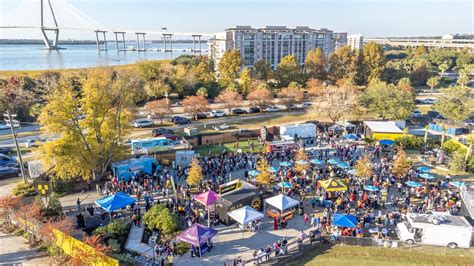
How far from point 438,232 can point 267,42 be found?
89.1m

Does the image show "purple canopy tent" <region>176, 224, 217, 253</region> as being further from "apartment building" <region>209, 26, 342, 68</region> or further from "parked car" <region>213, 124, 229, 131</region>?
"apartment building" <region>209, 26, 342, 68</region>

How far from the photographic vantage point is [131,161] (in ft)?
98.7

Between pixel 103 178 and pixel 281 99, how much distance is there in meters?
34.0

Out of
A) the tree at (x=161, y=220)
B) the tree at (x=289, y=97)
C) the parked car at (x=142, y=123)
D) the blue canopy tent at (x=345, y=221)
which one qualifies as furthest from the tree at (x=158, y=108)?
the blue canopy tent at (x=345, y=221)

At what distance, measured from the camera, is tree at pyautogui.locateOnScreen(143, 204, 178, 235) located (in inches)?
827

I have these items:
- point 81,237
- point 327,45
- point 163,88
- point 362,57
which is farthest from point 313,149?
point 327,45

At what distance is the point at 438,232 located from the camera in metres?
20.2

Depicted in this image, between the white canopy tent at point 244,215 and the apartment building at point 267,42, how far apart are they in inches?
3192

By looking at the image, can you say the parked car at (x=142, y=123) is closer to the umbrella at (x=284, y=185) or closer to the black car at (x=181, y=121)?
the black car at (x=181, y=121)

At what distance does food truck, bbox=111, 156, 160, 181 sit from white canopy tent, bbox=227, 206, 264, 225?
10740 mm

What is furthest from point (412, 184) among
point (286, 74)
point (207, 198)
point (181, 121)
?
point (286, 74)

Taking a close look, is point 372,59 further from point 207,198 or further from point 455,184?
point 207,198

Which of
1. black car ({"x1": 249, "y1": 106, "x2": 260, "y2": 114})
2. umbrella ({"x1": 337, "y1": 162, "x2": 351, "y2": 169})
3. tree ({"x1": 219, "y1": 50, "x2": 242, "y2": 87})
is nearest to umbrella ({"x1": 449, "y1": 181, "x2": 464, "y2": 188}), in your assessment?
umbrella ({"x1": 337, "y1": 162, "x2": 351, "y2": 169})

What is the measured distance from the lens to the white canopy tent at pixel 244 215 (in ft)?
69.3
